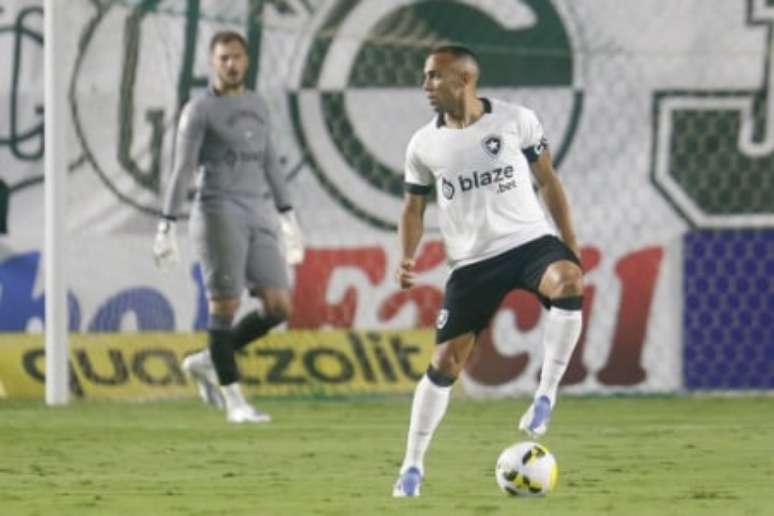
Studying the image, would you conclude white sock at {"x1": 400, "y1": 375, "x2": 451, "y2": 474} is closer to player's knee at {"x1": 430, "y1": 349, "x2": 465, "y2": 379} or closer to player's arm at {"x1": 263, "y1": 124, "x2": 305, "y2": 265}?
player's knee at {"x1": 430, "y1": 349, "x2": 465, "y2": 379}

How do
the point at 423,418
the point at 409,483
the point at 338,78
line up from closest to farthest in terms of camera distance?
the point at 409,483
the point at 423,418
the point at 338,78

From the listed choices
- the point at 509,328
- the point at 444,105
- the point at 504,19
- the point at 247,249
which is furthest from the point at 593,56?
the point at 444,105

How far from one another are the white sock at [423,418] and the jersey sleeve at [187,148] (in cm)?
415

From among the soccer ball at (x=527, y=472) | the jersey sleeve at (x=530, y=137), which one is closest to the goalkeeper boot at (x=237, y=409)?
the jersey sleeve at (x=530, y=137)

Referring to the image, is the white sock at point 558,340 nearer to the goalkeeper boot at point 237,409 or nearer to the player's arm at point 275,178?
the goalkeeper boot at point 237,409

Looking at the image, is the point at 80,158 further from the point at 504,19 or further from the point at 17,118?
the point at 504,19

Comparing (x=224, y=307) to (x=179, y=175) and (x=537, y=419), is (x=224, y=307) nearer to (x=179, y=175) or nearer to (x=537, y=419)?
(x=179, y=175)

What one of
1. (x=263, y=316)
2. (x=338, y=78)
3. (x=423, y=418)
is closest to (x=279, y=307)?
(x=263, y=316)

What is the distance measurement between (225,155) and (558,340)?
392 cm

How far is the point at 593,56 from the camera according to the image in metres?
15.0

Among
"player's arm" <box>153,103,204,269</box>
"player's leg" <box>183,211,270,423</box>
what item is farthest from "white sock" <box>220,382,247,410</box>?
"player's arm" <box>153,103,204,269</box>

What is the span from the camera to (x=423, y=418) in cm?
909

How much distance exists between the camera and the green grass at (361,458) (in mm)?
8633

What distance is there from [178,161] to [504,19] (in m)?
2.79
